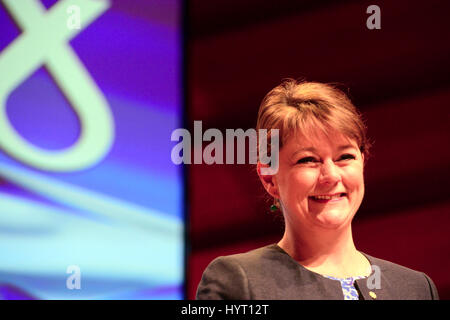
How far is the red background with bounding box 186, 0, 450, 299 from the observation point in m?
2.66

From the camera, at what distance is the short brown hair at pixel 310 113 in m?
1.44

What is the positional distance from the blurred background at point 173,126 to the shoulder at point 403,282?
43.3 inches

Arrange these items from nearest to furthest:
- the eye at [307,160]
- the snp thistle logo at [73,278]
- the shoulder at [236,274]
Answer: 1. the shoulder at [236,274]
2. the eye at [307,160]
3. the snp thistle logo at [73,278]

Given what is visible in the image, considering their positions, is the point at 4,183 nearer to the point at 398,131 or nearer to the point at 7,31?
the point at 7,31

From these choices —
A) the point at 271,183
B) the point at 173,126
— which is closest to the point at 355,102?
the point at 173,126

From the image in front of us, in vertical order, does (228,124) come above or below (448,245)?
above

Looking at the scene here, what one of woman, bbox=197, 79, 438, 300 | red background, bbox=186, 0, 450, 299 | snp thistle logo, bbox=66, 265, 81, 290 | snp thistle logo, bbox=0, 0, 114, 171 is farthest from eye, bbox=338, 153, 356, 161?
snp thistle logo, bbox=66, 265, 81, 290

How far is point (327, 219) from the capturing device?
1417 millimetres

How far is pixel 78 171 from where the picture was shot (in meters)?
2.64

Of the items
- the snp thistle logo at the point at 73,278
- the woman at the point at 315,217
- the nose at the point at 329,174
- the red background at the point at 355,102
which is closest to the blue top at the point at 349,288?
the woman at the point at 315,217

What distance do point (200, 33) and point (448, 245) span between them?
1.50 metres

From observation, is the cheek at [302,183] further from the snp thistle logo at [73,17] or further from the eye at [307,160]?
the snp thistle logo at [73,17]

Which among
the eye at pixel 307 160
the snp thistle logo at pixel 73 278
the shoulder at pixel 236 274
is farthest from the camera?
the snp thistle logo at pixel 73 278
